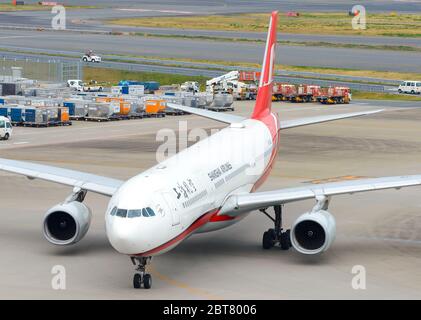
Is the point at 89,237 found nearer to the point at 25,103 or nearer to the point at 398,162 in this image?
the point at 398,162

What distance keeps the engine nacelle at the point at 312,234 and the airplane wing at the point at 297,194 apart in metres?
1.76

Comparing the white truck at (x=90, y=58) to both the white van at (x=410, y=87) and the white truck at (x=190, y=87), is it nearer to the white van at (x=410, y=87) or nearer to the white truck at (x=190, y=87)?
the white truck at (x=190, y=87)

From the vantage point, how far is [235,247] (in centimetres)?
5041

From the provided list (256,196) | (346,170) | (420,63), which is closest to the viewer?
(256,196)

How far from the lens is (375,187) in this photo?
4884 centimetres

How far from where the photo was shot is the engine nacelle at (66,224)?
46.8 m

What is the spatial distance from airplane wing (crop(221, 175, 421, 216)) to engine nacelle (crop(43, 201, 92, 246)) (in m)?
6.47

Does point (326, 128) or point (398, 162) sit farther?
point (326, 128)

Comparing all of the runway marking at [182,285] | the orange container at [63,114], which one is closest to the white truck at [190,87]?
the orange container at [63,114]

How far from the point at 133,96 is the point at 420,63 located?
6843 centimetres

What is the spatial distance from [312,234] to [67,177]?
12367 mm

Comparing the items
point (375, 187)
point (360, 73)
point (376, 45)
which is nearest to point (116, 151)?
point (375, 187)

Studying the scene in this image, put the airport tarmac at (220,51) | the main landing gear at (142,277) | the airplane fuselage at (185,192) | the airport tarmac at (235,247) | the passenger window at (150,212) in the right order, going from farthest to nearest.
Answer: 1. the airport tarmac at (220,51)
2. the airport tarmac at (235,247)
3. the main landing gear at (142,277)
4. the passenger window at (150,212)
5. the airplane fuselage at (185,192)

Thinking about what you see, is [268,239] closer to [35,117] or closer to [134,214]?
[134,214]
